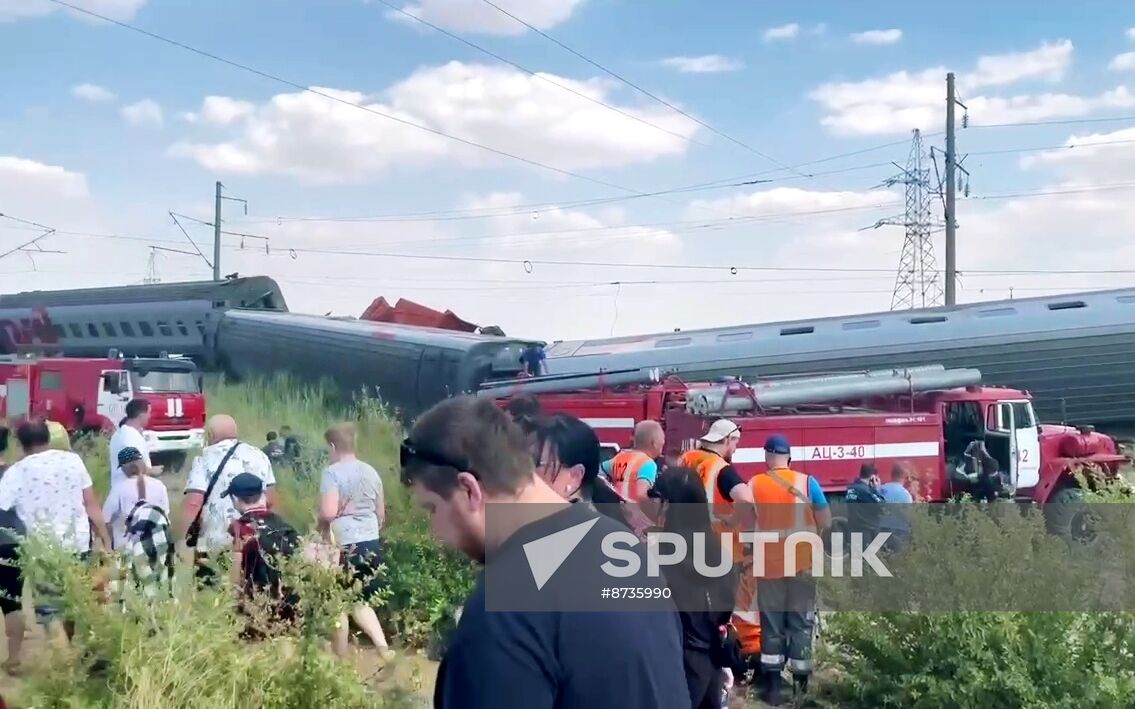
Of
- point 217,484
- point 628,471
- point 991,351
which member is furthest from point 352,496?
point 991,351

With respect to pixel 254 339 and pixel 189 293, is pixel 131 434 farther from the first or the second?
pixel 189 293

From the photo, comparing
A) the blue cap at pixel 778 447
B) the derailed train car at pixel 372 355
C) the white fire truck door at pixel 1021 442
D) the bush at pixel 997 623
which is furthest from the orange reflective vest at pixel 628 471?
the derailed train car at pixel 372 355

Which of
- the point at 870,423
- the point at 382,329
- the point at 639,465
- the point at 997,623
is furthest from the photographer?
the point at 382,329

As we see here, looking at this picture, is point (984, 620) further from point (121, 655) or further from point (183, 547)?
point (183, 547)

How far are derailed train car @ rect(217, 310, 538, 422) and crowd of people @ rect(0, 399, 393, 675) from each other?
1008 centimetres

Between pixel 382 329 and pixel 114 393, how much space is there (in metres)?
5.04

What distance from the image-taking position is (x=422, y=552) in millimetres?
8000

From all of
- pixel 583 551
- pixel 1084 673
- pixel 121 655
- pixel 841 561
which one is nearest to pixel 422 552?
pixel 841 561

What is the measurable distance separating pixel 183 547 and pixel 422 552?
219cm

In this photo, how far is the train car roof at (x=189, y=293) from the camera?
83.0ft

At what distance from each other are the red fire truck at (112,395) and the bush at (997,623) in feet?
49.5

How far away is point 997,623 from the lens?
522 centimetres

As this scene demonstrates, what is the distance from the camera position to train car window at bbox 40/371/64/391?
20875 mm

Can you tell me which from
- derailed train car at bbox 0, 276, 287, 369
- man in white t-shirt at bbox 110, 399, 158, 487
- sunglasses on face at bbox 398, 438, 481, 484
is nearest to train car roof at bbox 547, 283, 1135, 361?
derailed train car at bbox 0, 276, 287, 369
